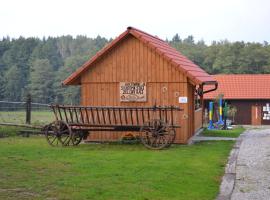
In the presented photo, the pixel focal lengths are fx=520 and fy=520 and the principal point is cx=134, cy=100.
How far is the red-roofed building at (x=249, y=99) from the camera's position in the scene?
42562 millimetres

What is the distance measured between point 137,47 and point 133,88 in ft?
5.25

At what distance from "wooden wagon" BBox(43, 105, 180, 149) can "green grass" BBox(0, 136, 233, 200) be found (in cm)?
57

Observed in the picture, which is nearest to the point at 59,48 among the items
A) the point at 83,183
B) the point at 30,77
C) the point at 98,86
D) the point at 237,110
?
the point at 30,77

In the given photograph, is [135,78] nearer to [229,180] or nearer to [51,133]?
[51,133]

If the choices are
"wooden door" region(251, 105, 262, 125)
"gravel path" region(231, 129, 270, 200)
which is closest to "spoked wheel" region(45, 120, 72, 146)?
"gravel path" region(231, 129, 270, 200)

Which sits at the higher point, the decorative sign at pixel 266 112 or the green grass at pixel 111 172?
the decorative sign at pixel 266 112

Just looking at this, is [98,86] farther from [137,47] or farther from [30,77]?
[30,77]

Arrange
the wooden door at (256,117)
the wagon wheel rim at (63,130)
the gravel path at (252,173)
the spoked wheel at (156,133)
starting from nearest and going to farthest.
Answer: the gravel path at (252,173)
the spoked wheel at (156,133)
the wagon wheel rim at (63,130)
the wooden door at (256,117)

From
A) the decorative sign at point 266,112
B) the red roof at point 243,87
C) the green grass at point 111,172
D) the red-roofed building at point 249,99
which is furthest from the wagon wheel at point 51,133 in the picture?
the decorative sign at point 266,112

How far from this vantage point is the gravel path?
32.8 feet

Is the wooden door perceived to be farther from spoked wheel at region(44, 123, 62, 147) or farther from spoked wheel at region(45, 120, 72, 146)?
spoked wheel at region(45, 120, 72, 146)

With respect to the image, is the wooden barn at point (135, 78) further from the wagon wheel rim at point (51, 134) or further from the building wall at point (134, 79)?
the wagon wheel rim at point (51, 134)

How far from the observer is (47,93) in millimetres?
71438

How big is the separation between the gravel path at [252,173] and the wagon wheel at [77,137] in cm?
579
